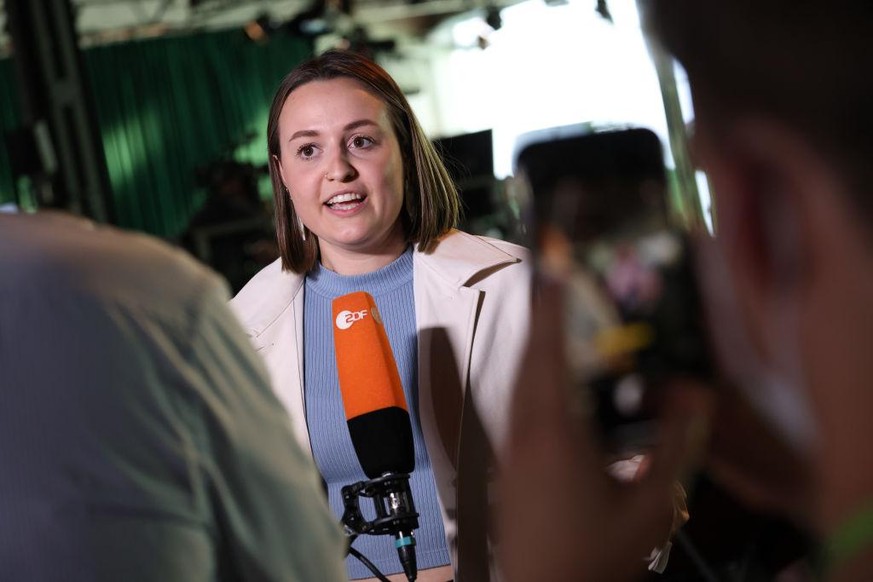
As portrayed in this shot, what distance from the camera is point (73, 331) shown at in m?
0.73

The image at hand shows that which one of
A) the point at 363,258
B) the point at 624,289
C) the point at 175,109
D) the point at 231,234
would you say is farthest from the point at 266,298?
the point at 175,109

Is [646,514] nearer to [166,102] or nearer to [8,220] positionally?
[8,220]

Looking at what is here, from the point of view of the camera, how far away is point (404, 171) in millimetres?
1988

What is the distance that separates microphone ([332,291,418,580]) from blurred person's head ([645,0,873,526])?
3.20 feet

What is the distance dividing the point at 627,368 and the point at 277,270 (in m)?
1.72

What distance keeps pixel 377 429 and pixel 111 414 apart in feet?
2.05

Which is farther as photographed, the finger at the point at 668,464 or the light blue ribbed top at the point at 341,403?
the light blue ribbed top at the point at 341,403

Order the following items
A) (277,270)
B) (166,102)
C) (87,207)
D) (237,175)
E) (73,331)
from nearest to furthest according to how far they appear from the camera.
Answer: (73,331)
(277,270)
(87,207)
(237,175)
(166,102)

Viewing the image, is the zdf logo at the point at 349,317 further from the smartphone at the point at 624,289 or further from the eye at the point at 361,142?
the smartphone at the point at 624,289

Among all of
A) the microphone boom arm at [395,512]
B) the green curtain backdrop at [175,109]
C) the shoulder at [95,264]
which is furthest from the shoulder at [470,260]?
the green curtain backdrop at [175,109]

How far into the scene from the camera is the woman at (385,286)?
66.7 inches

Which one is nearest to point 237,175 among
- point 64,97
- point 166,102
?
point 64,97

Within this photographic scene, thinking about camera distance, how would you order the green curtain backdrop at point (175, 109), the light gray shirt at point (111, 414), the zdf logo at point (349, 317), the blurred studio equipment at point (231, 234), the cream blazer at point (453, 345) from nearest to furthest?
the light gray shirt at point (111, 414), the zdf logo at point (349, 317), the cream blazer at point (453, 345), the blurred studio equipment at point (231, 234), the green curtain backdrop at point (175, 109)

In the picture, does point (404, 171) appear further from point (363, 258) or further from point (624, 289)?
point (624, 289)
